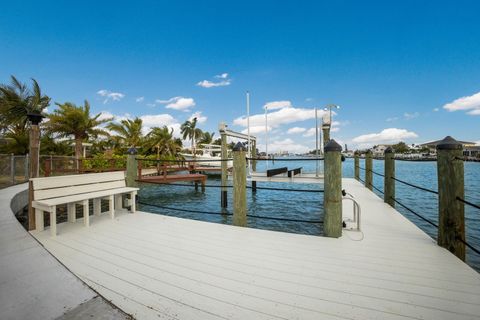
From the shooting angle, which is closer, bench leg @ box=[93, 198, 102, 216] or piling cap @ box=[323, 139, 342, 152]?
piling cap @ box=[323, 139, 342, 152]

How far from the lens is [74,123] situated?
57.3 feet

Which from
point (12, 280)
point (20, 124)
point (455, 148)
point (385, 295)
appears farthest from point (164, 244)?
point (20, 124)

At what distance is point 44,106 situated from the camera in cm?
1852

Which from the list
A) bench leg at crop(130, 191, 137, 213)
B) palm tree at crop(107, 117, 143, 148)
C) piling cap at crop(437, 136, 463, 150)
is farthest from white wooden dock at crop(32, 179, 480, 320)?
palm tree at crop(107, 117, 143, 148)

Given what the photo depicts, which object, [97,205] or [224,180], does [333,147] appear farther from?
[224,180]

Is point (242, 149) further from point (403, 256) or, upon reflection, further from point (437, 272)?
point (437, 272)

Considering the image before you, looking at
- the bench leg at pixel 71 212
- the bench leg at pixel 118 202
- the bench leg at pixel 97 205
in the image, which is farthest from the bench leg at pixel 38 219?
the bench leg at pixel 118 202

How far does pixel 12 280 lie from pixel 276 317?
2.28 metres

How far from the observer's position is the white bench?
11.1 feet

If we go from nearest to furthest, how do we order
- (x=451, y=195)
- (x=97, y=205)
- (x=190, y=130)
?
(x=451, y=195)
(x=97, y=205)
(x=190, y=130)

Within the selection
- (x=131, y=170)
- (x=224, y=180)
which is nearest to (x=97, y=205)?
(x=131, y=170)

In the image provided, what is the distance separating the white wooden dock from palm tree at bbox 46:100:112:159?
1734 centimetres

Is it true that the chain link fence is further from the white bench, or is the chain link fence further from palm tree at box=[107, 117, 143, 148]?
palm tree at box=[107, 117, 143, 148]

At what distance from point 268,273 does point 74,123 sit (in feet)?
67.1
